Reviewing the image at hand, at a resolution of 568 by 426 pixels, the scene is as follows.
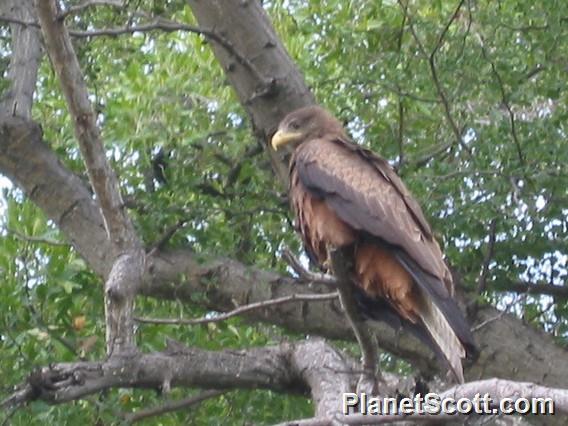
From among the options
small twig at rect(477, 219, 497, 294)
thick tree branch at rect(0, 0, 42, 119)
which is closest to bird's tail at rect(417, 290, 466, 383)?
small twig at rect(477, 219, 497, 294)

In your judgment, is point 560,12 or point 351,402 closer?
point 351,402

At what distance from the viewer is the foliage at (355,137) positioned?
757 centimetres

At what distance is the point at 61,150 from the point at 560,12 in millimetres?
2636

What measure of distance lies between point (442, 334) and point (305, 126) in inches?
67.3

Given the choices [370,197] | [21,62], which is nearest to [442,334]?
[370,197]

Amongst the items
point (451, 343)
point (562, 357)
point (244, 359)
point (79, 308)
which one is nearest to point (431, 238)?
point (451, 343)

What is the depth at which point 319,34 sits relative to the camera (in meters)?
8.35

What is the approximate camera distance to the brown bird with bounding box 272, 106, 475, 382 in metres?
5.72

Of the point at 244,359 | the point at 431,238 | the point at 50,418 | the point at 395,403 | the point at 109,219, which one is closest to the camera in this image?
the point at 395,403

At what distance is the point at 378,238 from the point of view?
6043 millimetres

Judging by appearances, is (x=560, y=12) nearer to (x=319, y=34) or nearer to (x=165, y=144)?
(x=319, y=34)

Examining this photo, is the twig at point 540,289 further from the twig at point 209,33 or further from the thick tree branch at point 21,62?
the thick tree branch at point 21,62

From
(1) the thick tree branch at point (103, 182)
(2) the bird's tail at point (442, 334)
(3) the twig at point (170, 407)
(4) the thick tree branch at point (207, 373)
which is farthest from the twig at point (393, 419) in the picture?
(3) the twig at point (170, 407)

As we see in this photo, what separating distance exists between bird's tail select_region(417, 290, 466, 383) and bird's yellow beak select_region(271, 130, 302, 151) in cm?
139
